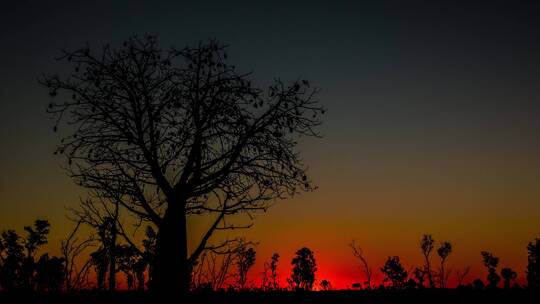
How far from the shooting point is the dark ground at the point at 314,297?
923cm

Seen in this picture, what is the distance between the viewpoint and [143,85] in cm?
979

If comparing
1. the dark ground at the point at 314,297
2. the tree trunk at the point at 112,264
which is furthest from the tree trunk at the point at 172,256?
the tree trunk at the point at 112,264

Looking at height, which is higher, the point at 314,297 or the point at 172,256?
the point at 172,256

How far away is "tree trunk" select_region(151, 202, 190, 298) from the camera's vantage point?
9320 millimetres

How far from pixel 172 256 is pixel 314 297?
314 centimetres

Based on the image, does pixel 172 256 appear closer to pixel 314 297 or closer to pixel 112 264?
pixel 112 264

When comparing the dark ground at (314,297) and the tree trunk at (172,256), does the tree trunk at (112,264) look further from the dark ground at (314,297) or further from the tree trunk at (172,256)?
the tree trunk at (172,256)

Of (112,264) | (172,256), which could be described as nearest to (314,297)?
(172,256)

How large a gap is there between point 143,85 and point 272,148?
2907 mm

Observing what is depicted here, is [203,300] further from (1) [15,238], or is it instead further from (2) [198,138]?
(1) [15,238]

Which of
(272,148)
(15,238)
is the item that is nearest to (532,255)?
(15,238)

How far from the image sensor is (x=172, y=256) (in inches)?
374

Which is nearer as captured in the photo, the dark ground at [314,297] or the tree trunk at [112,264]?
the dark ground at [314,297]

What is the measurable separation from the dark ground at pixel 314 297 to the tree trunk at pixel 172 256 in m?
0.28
